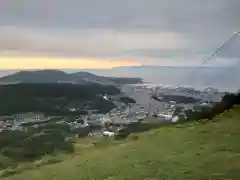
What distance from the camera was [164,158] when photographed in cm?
212

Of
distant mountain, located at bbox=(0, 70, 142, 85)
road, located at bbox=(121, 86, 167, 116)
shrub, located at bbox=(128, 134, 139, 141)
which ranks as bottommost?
shrub, located at bbox=(128, 134, 139, 141)

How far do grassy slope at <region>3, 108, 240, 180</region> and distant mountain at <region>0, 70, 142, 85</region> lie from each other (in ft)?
1.06

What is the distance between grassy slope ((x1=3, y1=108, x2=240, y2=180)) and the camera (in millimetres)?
2014

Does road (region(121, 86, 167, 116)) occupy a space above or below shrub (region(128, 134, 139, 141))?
above

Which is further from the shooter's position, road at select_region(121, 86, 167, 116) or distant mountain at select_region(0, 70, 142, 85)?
road at select_region(121, 86, 167, 116)

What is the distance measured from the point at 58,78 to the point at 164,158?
0.68 metres

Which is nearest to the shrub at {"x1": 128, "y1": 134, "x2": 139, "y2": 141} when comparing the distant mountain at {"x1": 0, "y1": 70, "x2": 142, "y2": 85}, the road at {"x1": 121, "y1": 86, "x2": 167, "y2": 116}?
the road at {"x1": 121, "y1": 86, "x2": 167, "y2": 116}

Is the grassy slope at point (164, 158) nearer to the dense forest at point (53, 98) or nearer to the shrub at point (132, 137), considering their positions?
the shrub at point (132, 137)

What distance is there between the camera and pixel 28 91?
2.08 meters

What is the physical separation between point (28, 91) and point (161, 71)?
71 cm

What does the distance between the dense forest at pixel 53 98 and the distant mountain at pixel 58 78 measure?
24 millimetres

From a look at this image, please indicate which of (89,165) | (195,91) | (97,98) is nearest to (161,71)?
(195,91)

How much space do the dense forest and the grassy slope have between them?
0.74 ft

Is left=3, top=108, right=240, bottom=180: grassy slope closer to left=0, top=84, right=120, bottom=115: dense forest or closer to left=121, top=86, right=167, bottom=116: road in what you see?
left=121, top=86, right=167, bottom=116: road
